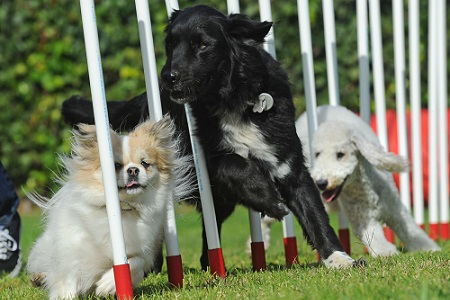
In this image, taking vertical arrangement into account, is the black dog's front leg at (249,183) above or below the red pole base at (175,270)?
above

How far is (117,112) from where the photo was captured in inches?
191

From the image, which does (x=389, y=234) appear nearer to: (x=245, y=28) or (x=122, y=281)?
(x=245, y=28)

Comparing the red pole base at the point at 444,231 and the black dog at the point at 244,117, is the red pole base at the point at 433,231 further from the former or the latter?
the black dog at the point at 244,117

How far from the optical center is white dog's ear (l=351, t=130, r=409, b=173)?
4.92 m

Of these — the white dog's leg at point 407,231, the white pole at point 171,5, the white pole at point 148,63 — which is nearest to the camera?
the white pole at point 148,63

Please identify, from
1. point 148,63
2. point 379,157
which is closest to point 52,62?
point 379,157

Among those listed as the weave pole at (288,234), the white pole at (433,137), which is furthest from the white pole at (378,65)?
the weave pole at (288,234)

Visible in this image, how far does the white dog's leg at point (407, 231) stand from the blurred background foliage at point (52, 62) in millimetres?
3582

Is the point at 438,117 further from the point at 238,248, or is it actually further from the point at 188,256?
the point at 188,256

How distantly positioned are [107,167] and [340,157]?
2.31 m

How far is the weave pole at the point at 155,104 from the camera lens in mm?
3568

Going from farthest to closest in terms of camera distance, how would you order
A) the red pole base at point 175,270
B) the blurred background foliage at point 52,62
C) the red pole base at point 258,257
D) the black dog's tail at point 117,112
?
the blurred background foliage at point 52,62 < the black dog's tail at point 117,112 < the red pole base at point 258,257 < the red pole base at point 175,270

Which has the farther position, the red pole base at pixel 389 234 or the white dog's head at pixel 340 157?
the red pole base at pixel 389 234

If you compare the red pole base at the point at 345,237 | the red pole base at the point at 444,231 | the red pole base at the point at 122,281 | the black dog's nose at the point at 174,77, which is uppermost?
the black dog's nose at the point at 174,77
